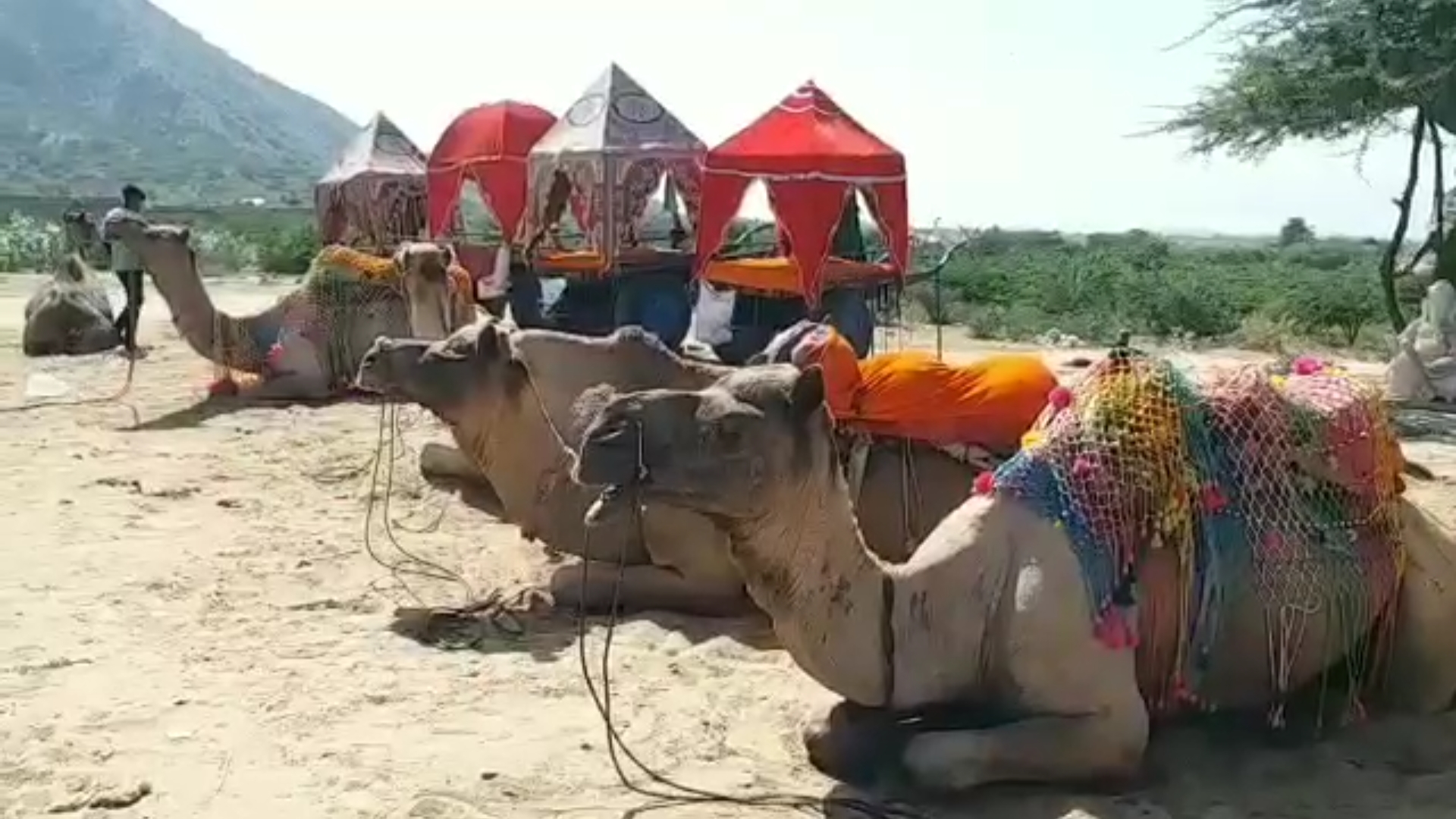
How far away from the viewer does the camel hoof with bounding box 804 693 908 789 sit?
4125 millimetres

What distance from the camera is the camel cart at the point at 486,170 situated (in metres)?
16.5

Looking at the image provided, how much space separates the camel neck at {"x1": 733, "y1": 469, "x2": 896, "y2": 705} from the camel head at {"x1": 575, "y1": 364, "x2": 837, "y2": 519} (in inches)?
2.9

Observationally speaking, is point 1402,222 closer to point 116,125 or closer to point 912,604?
point 912,604

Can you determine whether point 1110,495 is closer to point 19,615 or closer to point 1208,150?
point 19,615

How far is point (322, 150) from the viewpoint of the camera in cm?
19825

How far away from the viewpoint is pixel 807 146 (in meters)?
12.5

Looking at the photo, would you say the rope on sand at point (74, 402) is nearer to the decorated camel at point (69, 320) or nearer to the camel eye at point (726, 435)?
the decorated camel at point (69, 320)

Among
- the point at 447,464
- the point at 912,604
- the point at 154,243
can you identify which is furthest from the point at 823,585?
the point at 154,243

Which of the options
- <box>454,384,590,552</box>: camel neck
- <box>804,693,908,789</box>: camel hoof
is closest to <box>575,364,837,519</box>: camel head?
<box>804,693,908,789</box>: camel hoof

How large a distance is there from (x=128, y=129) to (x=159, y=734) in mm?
163433

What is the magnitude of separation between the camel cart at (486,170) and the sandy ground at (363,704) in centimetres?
871

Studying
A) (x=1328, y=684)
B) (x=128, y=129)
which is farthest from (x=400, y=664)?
(x=128, y=129)

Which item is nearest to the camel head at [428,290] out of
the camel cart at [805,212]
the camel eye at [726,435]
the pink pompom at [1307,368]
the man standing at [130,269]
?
the camel cart at [805,212]

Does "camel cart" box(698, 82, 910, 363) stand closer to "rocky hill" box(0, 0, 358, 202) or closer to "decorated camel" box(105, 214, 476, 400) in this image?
"decorated camel" box(105, 214, 476, 400)
